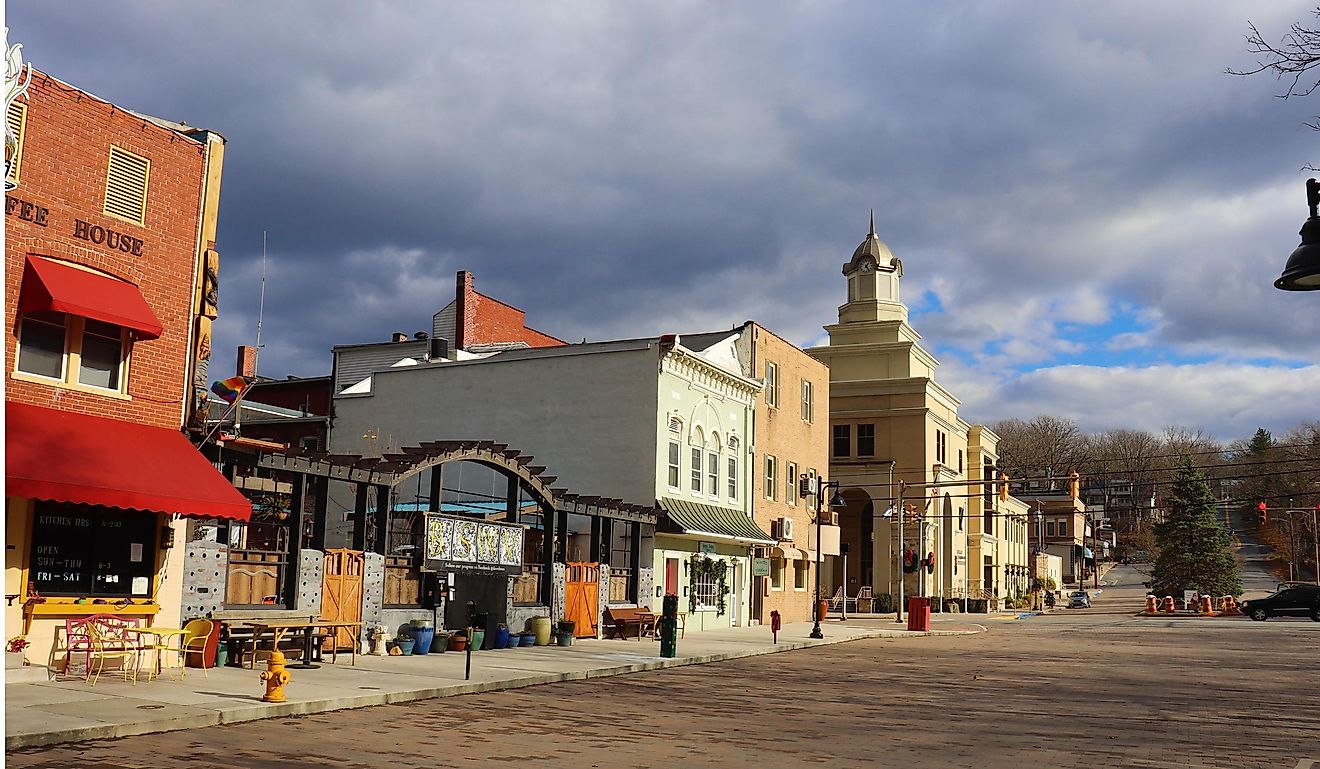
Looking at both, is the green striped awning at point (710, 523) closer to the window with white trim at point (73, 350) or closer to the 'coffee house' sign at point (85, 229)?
the window with white trim at point (73, 350)

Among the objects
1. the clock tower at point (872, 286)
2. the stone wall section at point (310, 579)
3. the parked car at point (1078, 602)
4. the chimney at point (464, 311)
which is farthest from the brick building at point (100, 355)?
the parked car at point (1078, 602)

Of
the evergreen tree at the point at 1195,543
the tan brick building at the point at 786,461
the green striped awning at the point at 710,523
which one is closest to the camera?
the green striped awning at the point at 710,523

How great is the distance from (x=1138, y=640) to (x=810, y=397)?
15.8m

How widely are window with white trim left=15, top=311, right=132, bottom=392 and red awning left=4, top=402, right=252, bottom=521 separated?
66cm

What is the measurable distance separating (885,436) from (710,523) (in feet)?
123

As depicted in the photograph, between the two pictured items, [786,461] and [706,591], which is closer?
[706,591]

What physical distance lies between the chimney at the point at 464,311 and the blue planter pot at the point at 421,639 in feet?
72.1

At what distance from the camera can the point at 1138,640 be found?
40.9 m

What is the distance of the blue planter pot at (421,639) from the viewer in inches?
974

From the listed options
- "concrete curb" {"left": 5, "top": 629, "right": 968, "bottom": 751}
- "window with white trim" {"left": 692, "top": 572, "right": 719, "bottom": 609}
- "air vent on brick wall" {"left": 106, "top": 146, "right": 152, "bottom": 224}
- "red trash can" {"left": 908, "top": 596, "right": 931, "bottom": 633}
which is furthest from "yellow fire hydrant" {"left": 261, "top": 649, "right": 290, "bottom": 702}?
"red trash can" {"left": 908, "top": 596, "right": 931, "bottom": 633}

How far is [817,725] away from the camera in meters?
15.0

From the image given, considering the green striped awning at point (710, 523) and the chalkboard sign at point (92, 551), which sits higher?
the green striped awning at point (710, 523)

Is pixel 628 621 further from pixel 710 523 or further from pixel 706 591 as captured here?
pixel 706 591

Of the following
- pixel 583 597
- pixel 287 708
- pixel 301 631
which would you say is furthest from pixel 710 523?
pixel 287 708
